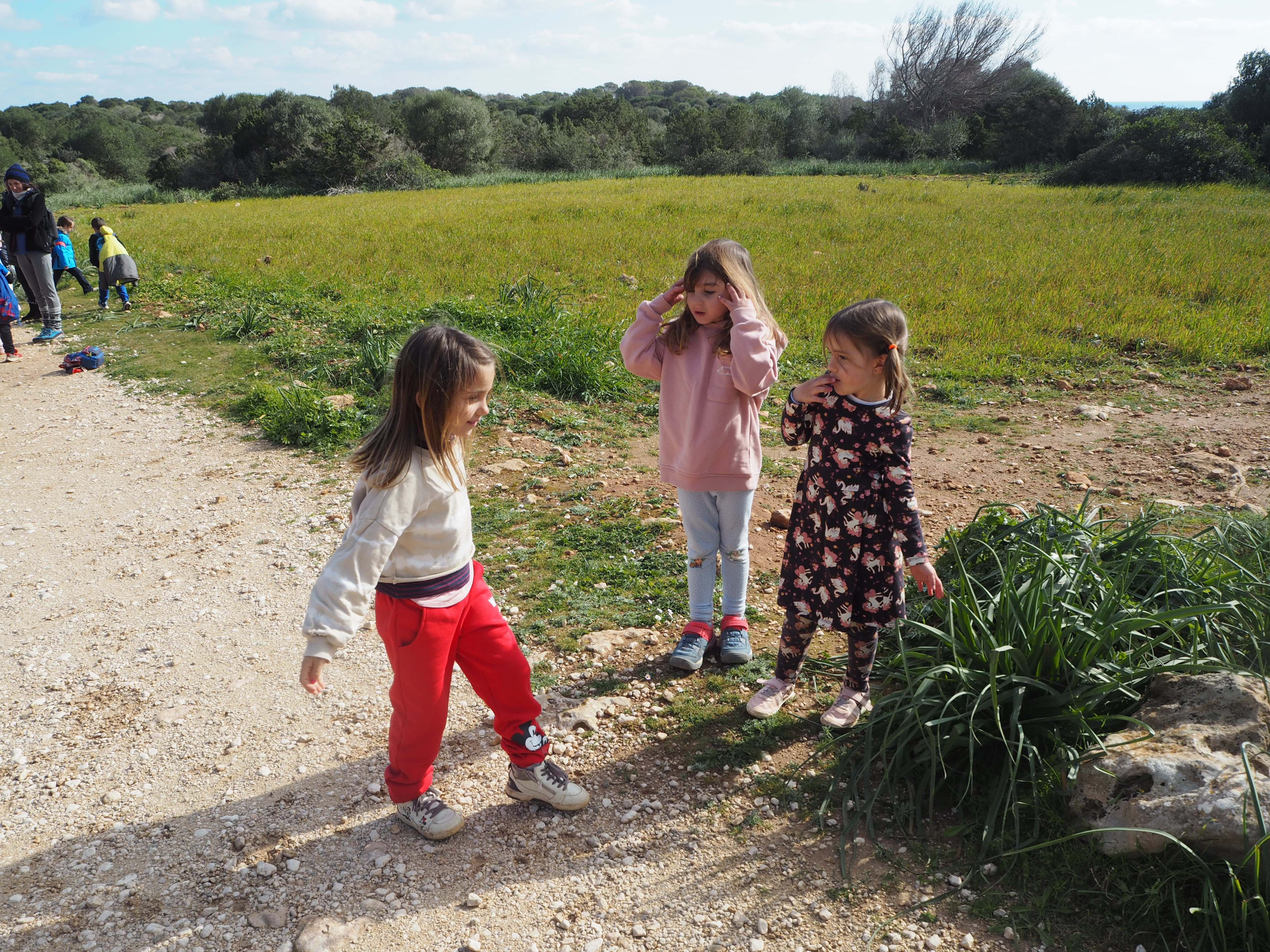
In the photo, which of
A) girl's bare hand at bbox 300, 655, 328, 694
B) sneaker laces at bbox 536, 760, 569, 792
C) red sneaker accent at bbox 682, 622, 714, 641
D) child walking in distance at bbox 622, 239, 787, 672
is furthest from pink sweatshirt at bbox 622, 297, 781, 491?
girl's bare hand at bbox 300, 655, 328, 694

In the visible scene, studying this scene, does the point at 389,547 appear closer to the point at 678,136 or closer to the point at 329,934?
the point at 329,934

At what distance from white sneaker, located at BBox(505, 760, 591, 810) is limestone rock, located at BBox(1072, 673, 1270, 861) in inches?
59.3

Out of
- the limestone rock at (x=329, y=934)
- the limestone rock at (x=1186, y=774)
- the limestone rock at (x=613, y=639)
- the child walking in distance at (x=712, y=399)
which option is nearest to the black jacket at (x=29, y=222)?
the limestone rock at (x=613, y=639)

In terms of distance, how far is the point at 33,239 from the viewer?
9164mm

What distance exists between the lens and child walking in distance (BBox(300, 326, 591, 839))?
214 centimetres

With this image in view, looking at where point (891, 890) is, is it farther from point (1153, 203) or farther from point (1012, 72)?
point (1012, 72)

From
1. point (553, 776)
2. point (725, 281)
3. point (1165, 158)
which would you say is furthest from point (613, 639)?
point (1165, 158)

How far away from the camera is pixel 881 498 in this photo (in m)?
2.69

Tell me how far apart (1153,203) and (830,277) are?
1227 cm

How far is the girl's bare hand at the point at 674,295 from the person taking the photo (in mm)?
3158

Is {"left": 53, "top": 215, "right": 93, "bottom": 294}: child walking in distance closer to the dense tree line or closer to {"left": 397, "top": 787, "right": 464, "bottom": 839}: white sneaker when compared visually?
{"left": 397, "top": 787, "right": 464, "bottom": 839}: white sneaker

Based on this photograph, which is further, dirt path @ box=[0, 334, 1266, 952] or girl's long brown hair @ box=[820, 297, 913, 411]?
girl's long brown hair @ box=[820, 297, 913, 411]

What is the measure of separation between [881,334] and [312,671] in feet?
6.13

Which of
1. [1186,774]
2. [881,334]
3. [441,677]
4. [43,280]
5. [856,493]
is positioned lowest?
[1186,774]
